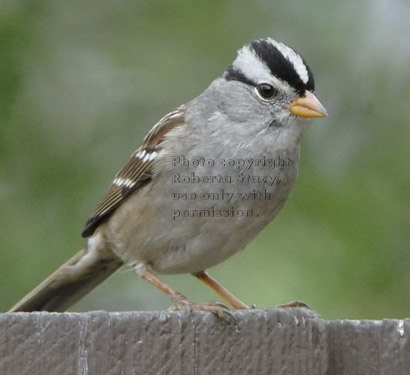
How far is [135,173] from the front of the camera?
3957mm

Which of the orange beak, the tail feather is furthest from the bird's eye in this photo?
the tail feather

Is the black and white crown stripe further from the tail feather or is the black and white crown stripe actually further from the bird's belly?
the tail feather

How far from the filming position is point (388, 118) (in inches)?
159

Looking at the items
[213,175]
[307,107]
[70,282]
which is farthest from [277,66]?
[70,282]

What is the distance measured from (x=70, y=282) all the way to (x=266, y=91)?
1151 millimetres

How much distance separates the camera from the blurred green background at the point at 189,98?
3.78 meters

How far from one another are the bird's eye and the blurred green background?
346mm

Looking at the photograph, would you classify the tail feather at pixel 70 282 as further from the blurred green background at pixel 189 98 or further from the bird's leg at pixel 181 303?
the bird's leg at pixel 181 303

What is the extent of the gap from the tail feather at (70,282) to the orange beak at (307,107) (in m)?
1.10

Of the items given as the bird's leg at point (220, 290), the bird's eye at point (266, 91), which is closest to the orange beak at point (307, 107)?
the bird's eye at point (266, 91)

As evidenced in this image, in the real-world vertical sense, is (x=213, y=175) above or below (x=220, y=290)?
above

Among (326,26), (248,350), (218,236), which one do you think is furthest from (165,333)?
(326,26)

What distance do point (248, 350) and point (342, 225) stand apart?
5.67ft

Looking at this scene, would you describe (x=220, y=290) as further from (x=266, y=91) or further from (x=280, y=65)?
(x=280, y=65)
